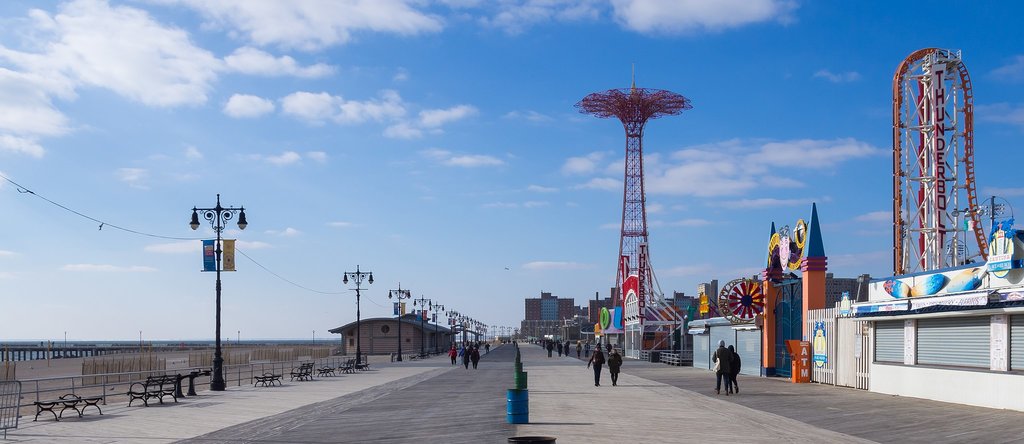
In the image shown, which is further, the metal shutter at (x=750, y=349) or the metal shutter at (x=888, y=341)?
the metal shutter at (x=750, y=349)

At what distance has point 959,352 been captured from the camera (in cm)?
2436

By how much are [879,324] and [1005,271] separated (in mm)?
8023

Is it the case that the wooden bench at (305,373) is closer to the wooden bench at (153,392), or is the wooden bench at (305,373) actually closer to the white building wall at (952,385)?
the wooden bench at (153,392)

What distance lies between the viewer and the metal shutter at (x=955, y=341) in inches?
917

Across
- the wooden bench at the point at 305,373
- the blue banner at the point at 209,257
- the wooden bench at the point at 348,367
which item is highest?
the blue banner at the point at 209,257

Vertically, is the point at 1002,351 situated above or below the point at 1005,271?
below

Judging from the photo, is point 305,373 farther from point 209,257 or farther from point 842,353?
point 842,353

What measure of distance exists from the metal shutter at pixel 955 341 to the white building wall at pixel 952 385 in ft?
1.38

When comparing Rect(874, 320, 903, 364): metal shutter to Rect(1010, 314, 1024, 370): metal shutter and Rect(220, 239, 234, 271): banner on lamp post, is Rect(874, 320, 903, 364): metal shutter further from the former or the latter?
Rect(220, 239, 234, 271): banner on lamp post

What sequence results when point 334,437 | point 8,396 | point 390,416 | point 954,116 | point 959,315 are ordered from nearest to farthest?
1. point 334,437
2. point 8,396
3. point 390,416
4. point 959,315
5. point 954,116

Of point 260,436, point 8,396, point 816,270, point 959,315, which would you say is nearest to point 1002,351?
point 959,315

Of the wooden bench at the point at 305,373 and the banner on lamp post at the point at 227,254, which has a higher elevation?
the banner on lamp post at the point at 227,254

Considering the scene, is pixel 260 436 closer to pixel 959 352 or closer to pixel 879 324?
pixel 959 352

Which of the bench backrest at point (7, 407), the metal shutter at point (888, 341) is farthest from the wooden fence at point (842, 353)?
the bench backrest at point (7, 407)
